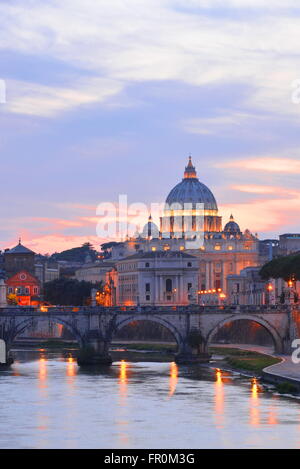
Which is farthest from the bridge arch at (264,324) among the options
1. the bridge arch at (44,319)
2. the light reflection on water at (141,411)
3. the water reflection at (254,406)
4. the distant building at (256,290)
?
the water reflection at (254,406)

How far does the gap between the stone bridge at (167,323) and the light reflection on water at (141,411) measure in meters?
10.1

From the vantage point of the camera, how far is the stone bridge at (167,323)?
110 m

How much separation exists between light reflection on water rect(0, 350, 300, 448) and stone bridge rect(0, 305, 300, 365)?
33.2 ft

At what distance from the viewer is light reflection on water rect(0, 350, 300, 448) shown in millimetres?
62594

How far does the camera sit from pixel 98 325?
111 metres

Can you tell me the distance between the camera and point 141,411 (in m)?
73.1

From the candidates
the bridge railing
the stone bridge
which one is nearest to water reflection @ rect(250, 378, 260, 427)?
the stone bridge

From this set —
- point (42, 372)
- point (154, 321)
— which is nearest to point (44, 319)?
point (154, 321)

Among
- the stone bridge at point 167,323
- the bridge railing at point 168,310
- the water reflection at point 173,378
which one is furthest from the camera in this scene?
the bridge railing at point 168,310

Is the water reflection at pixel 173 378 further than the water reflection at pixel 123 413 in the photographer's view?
Yes

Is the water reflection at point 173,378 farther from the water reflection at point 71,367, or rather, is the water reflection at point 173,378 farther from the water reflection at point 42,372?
the water reflection at point 42,372
